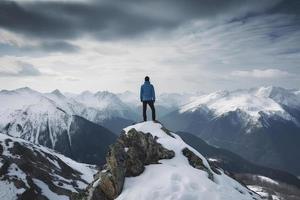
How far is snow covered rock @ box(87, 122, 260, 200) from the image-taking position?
2598 cm

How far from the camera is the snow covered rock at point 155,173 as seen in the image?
25981 millimetres

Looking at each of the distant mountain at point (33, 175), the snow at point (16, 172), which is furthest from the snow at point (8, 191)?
the snow at point (16, 172)

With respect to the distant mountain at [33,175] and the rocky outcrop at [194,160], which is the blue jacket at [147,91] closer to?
the rocky outcrop at [194,160]

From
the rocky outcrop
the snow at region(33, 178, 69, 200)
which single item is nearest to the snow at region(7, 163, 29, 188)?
the snow at region(33, 178, 69, 200)

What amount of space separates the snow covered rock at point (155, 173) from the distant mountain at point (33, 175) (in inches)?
2901

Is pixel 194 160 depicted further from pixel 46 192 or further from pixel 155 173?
pixel 46 192

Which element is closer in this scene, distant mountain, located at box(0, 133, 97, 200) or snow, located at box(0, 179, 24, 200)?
snow, located at box(0, 179, 24, 200)

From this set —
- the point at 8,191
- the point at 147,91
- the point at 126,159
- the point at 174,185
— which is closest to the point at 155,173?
the point at 174,185

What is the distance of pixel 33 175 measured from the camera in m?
133

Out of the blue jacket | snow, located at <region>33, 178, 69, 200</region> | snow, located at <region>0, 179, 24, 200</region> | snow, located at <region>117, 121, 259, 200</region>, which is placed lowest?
snow, located at <region>33, 178, 69, 200</region>

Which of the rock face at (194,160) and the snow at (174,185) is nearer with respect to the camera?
the snow at (174,185)

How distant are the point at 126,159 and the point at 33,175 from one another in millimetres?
113001

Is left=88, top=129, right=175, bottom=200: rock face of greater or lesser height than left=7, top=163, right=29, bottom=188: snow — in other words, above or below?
above

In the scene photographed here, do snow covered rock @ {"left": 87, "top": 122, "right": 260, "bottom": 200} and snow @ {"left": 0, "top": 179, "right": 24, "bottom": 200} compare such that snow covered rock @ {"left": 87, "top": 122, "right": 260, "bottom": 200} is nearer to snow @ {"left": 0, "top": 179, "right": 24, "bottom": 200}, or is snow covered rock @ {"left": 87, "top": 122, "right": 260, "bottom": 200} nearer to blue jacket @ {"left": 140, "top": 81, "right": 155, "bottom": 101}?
blue jacket @ {"left": 140, "top": 81, "right": 155, "bottom": 101}
